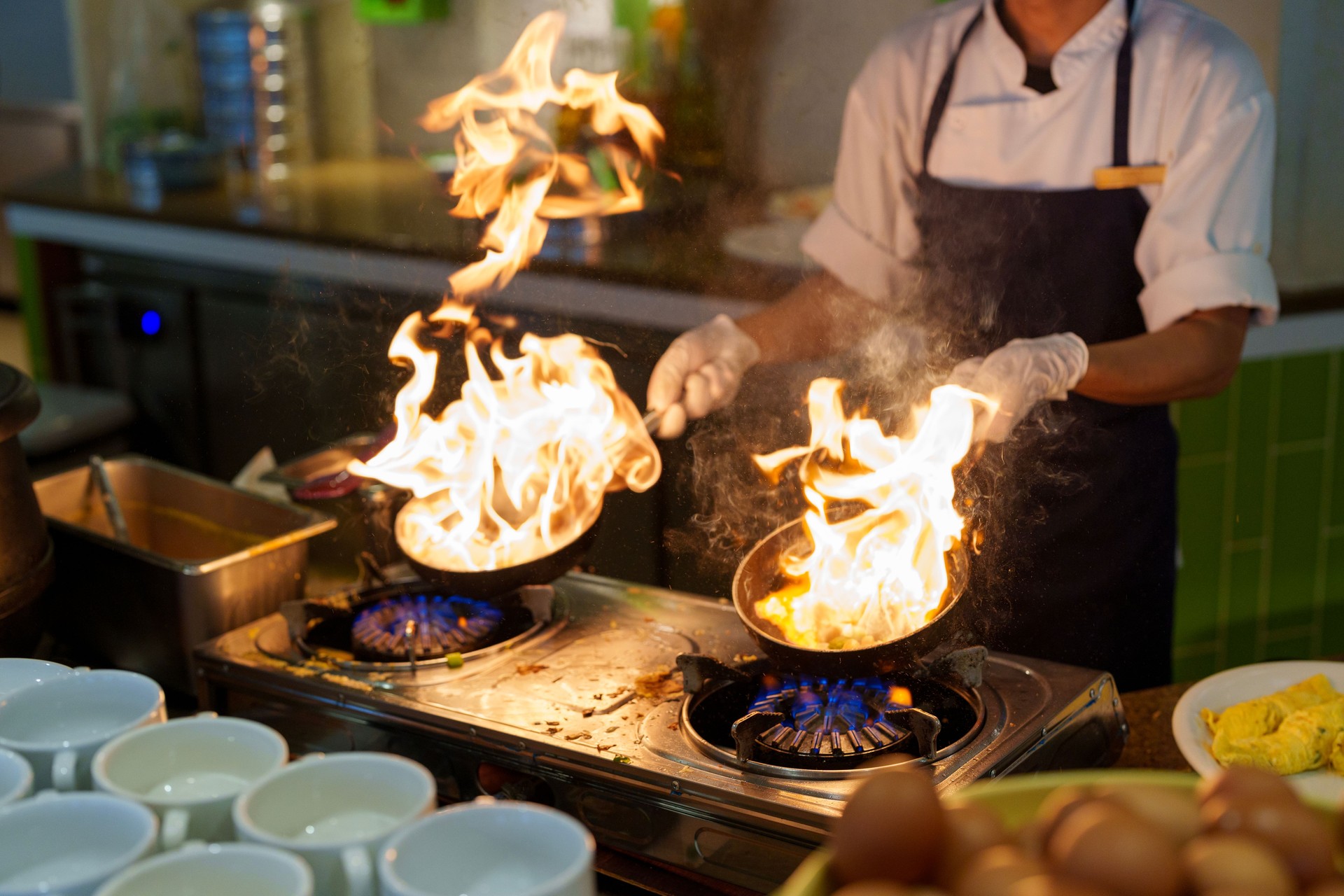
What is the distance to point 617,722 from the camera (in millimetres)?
1231

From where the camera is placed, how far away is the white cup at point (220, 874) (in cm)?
82

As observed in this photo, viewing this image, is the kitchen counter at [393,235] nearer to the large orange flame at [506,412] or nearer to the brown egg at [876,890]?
the large orange flame at [506,412]

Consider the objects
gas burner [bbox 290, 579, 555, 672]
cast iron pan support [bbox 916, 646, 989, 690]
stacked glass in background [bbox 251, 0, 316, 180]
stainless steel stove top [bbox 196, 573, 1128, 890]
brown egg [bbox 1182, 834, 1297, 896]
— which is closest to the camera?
brown egg [bbox 1182, 834, 1297, 896]

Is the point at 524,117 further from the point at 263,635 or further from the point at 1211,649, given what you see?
the point at 1211,649

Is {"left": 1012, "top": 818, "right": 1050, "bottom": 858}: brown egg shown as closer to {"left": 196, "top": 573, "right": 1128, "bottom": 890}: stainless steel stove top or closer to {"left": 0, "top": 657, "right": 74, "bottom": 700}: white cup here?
{"left": 196, "top": 573, "right": 1128, "bottom": 890}: stainless steel stove top

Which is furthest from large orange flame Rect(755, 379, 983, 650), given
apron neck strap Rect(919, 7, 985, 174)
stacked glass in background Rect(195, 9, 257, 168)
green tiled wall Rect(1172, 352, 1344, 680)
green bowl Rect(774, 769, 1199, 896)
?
stacked glass in background Rect(195, 9, 257, 168)

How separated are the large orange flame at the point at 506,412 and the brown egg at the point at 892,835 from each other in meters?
0.74

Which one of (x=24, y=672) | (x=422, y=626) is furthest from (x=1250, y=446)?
(x=24, y=672)

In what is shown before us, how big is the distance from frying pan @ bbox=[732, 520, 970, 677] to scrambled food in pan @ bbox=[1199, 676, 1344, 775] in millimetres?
271

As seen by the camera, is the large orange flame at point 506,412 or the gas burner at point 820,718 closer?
the gas burner at point 820,718

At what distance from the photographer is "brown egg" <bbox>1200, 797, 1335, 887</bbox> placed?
68cm

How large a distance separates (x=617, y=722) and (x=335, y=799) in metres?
0.33

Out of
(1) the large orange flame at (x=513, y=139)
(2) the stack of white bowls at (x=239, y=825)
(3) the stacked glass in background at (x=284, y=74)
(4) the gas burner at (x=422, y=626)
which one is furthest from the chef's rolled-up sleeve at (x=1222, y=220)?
(3) the stacked glass in background at (x=284, y=74)

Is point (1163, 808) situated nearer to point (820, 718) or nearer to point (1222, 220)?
point (820, 718)
